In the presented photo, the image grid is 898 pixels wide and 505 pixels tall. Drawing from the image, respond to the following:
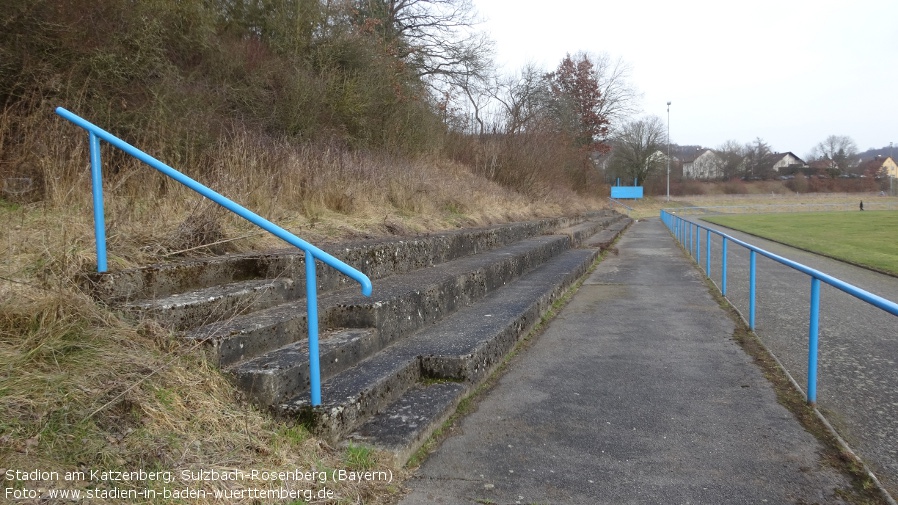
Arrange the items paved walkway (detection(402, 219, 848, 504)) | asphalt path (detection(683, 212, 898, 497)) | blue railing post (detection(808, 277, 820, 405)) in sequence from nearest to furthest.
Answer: paved walkway (detection(402, 219, 848, 504)), asphalt path (detection(683, 212, 898, 497)), blue railing post (detection(808, 277, 820, 405))

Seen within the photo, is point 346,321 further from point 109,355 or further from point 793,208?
point 793,208

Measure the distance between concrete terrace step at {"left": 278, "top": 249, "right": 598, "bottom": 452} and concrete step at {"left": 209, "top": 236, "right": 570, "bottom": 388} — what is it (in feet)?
0.35

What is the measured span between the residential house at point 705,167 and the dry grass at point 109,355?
90225 mm

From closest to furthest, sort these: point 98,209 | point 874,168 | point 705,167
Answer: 1. point 98,209
2. point 874,168
3. point 705,167

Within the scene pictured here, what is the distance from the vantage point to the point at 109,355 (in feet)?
8.57

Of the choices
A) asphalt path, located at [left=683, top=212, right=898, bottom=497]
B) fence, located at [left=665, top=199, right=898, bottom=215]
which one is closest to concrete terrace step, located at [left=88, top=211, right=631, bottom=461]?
asphalt path, located at [left=683, top=212, right=898, bottom=497]

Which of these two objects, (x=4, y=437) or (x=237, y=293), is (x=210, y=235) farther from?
(x=4, y=437)

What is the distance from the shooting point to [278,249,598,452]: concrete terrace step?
9.60 ft

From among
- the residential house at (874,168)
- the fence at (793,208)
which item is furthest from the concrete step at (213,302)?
the residential house at (874,168)

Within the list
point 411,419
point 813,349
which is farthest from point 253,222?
point 813,349

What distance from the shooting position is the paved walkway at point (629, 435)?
108 inches

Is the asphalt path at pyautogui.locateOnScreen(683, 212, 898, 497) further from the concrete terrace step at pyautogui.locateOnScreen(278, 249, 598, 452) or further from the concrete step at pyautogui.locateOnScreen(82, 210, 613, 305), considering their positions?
the concrete step at pyautogui.locateOnScreen(82, 210, 613, 305)

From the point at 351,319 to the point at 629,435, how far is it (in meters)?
1.94

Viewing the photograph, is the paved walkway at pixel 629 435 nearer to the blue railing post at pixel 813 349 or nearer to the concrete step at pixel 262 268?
the blue railing post at pixel 813 349
